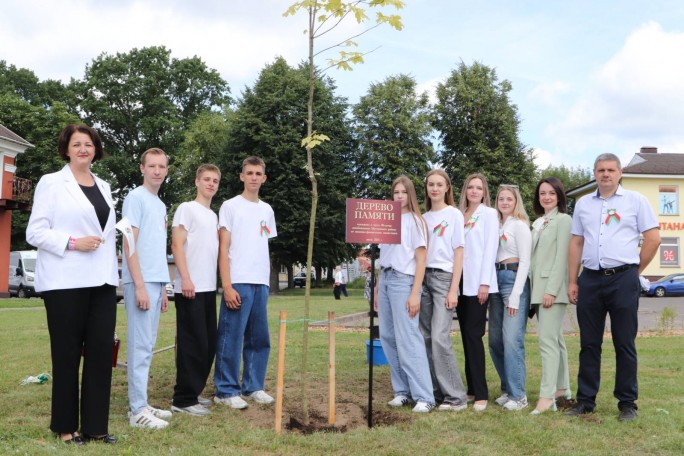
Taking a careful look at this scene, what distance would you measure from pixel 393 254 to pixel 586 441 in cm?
230

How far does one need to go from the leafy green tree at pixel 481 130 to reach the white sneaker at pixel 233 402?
3295 centimetres

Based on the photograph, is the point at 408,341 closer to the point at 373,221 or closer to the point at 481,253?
the point at 481,253

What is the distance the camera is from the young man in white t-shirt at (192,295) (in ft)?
19.1

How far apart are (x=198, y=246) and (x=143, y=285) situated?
0.77 meters

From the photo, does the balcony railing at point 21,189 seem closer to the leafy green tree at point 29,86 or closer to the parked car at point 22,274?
the parked car at point 22,274

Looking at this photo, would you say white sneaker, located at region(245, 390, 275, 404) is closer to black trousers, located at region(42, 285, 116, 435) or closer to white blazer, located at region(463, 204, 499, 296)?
black trousers, located at region(42, 285, 116, 435)

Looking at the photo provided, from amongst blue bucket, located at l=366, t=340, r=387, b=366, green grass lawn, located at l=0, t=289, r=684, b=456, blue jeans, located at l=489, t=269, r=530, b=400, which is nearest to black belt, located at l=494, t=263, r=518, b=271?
blue jeans, located at l=489, t=269, r=530, b=400

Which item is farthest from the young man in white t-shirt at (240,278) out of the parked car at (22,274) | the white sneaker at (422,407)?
the parked car at (22,274)

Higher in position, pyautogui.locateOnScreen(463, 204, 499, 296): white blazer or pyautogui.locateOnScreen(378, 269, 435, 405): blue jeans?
pyautogui.locateOnScreen(463, 204, 499, 296): white blazer

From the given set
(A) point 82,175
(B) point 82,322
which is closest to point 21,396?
(B) point 82,322

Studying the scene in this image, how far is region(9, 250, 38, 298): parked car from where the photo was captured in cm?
3265

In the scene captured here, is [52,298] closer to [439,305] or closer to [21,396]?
[21,396]

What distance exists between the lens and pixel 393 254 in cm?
620

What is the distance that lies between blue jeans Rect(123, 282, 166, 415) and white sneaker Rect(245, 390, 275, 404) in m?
1.22
